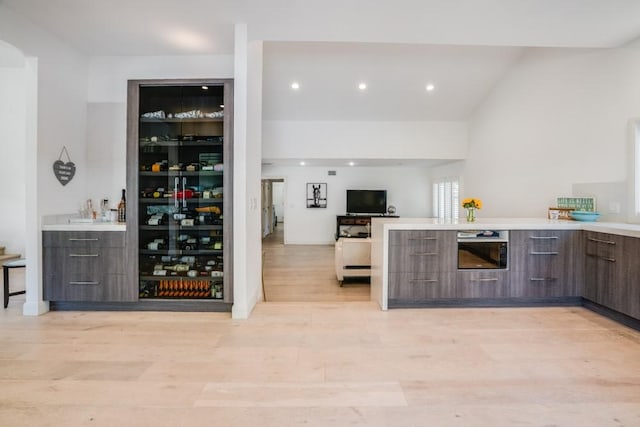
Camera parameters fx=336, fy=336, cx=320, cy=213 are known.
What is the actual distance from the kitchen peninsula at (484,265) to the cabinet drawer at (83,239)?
2.62 meters

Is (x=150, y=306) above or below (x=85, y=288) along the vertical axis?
below

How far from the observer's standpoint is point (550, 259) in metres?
3.40

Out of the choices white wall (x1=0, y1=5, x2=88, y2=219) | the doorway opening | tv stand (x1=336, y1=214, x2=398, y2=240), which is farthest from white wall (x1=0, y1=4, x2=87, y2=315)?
tv stand (x1=336, y1=214, x2=398, y2=240)

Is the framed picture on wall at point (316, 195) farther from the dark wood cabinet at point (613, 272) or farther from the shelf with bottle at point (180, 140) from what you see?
the dark wood cabinet at point (613, 272)

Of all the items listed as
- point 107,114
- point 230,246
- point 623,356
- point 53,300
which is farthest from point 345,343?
point 107,114

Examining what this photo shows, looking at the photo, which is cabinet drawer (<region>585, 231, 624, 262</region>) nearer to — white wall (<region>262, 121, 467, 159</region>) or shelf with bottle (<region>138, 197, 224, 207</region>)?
shelf with bottle (<region>138, 197, 224, 207</region>)

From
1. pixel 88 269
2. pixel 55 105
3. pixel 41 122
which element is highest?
pixel 55 105

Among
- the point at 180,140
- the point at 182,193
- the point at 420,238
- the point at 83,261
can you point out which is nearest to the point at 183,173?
the point at 182,193

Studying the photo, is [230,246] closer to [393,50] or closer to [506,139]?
[393,50]

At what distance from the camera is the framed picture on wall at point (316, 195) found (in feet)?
32.6

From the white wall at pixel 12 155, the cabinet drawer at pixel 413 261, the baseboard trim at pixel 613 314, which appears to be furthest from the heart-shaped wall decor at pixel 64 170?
the baseboard trim at pixel 613 314

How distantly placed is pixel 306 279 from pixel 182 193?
294 centimetres

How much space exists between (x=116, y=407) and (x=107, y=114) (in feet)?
10.4

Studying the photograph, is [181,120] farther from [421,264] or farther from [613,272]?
[613,272]
